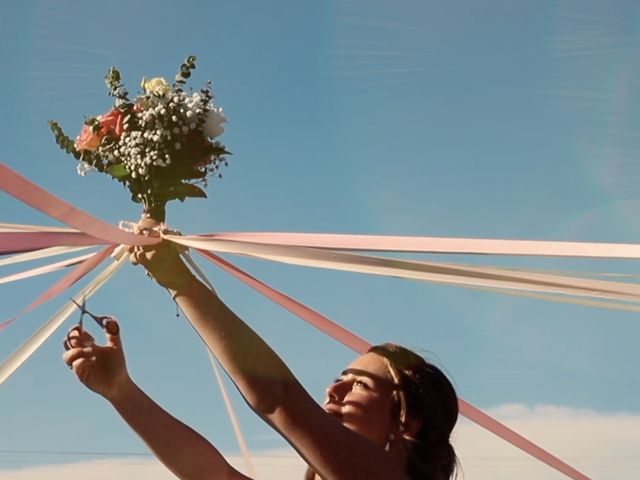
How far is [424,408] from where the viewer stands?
3.01 meters

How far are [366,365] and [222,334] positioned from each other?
3.61ft

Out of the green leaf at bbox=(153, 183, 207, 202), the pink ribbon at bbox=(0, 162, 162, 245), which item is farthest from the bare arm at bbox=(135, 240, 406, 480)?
the green leaf at bbox=(153, 183, 207, 202)

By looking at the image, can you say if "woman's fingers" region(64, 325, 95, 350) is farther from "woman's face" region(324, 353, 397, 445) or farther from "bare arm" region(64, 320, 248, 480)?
"woman's face" region(324, 353, 397, 445)

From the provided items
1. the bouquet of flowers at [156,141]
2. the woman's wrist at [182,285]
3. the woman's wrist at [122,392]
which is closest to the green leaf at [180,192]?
the bouquet of flowers at [156,141]

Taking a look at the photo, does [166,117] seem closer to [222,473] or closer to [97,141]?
[97,141]

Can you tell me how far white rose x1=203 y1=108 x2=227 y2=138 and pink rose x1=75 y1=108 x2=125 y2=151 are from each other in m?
0.37

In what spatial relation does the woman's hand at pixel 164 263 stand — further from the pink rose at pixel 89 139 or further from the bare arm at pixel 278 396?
the pink rose at pixel 89 139

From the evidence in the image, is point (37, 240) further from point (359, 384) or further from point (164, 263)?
point (359, 384)

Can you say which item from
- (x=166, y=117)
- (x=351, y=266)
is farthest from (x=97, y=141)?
(x=351, y=266)

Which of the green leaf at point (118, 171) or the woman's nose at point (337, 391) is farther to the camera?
the green leaf at point (118, 171)

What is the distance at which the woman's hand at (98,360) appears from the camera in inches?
105

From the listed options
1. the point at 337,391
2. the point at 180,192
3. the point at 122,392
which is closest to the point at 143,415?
the point at 122,392

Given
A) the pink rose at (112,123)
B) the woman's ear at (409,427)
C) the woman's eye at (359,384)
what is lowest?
the woman's ear at (409,427)

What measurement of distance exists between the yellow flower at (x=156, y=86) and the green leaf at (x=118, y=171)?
1.23ft
